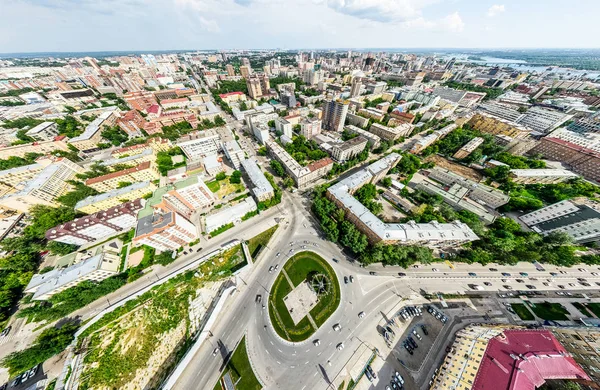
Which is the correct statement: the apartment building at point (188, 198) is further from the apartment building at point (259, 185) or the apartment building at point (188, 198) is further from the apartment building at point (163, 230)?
the apartment building at point (259, 185)

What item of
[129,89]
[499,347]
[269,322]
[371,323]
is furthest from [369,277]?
[129,89]

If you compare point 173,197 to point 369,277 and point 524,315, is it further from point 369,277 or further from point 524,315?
point 524,315

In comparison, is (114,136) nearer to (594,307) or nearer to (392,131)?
(392,131)

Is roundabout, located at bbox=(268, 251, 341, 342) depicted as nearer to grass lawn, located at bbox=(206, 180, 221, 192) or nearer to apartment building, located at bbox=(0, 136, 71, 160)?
grass lawn, located at bbox=(206, 180, 221, 192)

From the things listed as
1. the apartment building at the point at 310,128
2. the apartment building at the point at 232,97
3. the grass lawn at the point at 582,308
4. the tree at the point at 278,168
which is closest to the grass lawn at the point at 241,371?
the tree at the point at 278,168

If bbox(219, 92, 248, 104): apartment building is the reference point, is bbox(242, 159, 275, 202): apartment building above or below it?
below

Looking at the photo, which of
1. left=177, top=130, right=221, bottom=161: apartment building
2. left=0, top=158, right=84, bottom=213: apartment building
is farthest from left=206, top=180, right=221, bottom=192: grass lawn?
left=0, top=158, right=84, bottom=213: apartment building
